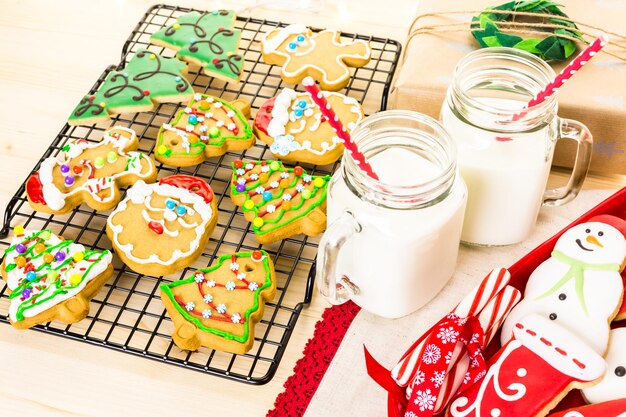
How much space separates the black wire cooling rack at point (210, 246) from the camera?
856 mm

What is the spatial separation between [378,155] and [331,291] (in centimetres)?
16

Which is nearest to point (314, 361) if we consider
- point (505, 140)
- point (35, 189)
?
point (505, 140)

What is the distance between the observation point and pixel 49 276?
2.91ft

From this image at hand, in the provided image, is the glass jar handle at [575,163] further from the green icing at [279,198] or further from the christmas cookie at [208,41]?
the christmas cookie at [208,41]

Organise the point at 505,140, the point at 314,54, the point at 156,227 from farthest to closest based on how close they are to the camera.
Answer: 1. the point at 314,54
2. the point at 156,227
3. the point at 505,140

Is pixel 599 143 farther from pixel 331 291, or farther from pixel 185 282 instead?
pixel 185 282

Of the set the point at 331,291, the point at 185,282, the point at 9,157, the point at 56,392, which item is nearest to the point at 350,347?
the point at 331,291

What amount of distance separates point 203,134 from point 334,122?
382 mm

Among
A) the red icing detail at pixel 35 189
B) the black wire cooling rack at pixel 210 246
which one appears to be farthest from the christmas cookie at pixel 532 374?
the red icing detail at pixel 35 189

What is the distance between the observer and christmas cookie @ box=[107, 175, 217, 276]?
2.95 ft

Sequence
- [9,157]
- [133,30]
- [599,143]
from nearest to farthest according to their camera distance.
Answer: [599,143] < [9,157] < [133,30]

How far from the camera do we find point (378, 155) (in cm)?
82

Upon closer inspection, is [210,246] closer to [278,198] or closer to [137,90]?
[278,198]

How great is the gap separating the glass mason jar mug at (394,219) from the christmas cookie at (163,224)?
0.19m
